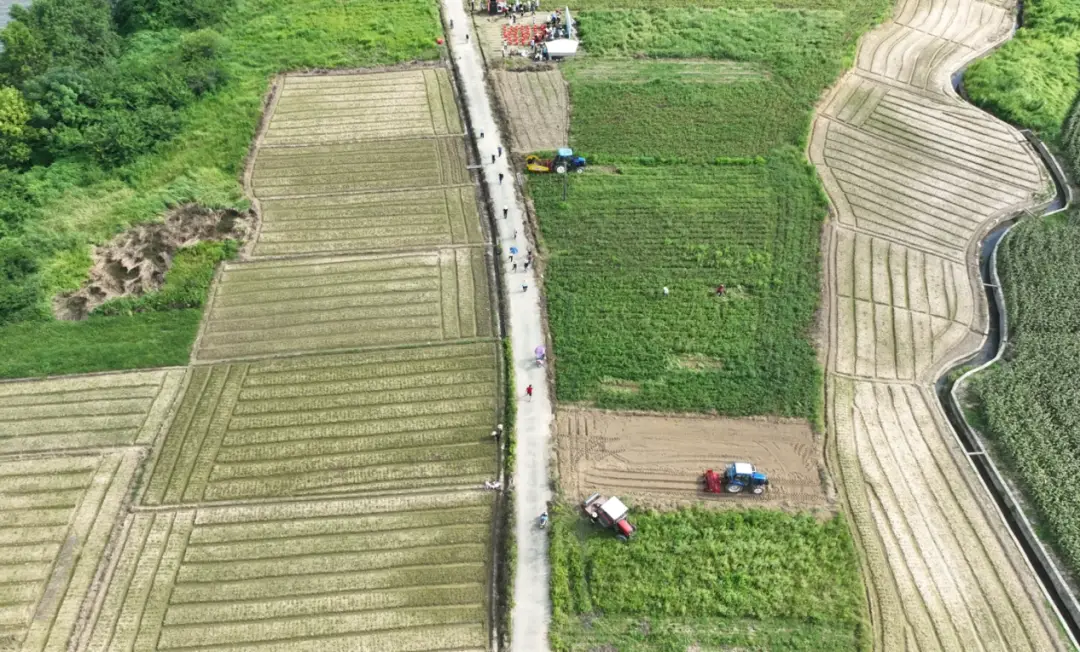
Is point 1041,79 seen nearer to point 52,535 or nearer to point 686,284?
point 686,284

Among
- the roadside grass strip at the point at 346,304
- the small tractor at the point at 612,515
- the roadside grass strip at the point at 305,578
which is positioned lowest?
the roadside grass strip at the point at 305,578

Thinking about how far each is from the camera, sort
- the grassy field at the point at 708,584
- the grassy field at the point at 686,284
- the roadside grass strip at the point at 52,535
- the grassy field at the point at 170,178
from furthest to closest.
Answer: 1. the grassy field at the point at 170,178
2. the grassy field at the point at 686,284
3. the roadside grass strip at the point at 52,535
4. the grassy field at the point at 708,584

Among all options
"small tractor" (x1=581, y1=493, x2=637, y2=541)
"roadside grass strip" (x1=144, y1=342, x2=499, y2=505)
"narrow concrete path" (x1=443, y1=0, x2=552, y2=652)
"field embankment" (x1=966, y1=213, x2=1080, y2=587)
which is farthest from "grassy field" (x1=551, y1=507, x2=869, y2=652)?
"field embankment" (x1=966, y1=213, x2=1080, y2=587)

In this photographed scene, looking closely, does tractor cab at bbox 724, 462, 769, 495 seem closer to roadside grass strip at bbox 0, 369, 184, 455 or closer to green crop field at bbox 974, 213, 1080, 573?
green crop field at bbox 974, 213, 1080, 573

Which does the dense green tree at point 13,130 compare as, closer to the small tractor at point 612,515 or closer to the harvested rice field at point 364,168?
the harvested rice field at point 364,168

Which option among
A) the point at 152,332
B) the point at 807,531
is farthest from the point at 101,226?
the point at 807,531

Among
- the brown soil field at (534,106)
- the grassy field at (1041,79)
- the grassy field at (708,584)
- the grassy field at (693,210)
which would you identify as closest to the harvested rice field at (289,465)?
the grassy field at (708,584)

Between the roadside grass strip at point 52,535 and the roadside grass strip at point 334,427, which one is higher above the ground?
the roadside grass strip at point 334,427

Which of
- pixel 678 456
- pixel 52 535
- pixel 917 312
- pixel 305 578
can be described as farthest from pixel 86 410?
pixel 917 312
